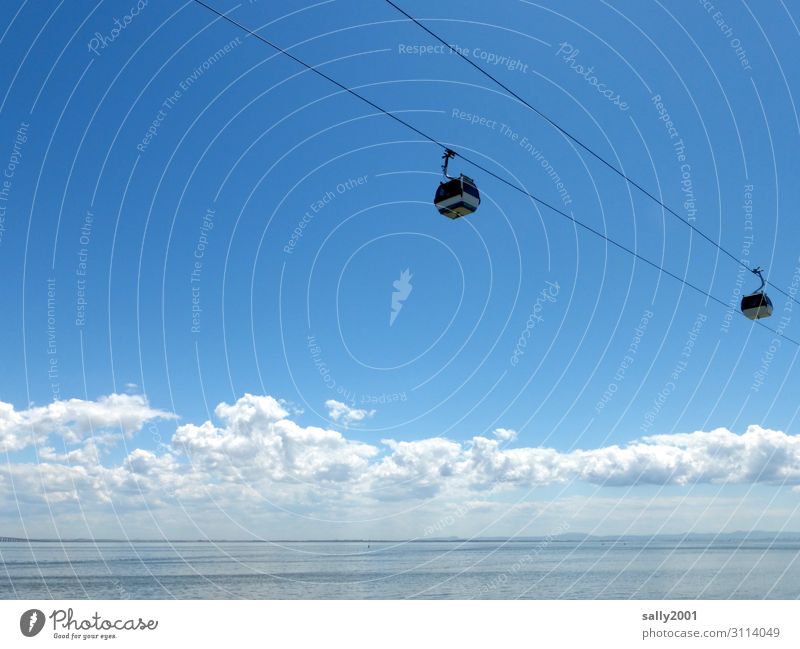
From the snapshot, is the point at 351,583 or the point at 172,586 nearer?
the point at 172,586

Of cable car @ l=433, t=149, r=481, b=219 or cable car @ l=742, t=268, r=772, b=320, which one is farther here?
cable car @ l=742, t=268, r=772, b=320

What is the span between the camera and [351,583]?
97812mm

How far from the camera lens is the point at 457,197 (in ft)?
34.9

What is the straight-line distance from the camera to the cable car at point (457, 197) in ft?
34.8

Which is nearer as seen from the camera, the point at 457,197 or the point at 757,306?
→ the point at 457,197

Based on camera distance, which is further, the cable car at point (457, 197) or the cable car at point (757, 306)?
the cable car at point (757, 306)

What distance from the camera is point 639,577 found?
366 feet

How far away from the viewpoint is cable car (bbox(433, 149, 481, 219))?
418 inches
